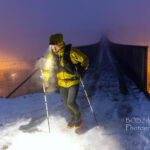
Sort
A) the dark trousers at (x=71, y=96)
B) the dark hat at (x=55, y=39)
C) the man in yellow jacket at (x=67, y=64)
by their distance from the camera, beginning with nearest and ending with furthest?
the dark hat at (x=55, y=39), the man in yellow jacket at (x=67, y=64), the dark trousers at (x=71, y=96)

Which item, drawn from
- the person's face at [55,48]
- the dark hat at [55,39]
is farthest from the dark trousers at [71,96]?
the dark hat at [55,39]

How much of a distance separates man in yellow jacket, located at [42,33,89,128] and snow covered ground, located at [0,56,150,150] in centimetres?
84

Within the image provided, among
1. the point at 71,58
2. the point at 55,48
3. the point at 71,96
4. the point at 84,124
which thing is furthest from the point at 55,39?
the point at 84,124

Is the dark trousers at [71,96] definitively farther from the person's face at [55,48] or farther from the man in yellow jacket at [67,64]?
the person's face at [55,48]

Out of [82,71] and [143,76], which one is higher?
[82,71]

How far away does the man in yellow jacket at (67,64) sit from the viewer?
12.9ft

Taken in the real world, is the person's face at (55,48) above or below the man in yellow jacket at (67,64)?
above

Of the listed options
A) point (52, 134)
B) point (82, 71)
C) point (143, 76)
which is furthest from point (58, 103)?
point (143, 76)

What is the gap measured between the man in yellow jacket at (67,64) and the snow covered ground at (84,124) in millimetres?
838

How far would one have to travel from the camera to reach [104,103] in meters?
6.48

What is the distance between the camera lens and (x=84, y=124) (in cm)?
490

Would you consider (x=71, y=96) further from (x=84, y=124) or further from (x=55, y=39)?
(x=55, y=39)

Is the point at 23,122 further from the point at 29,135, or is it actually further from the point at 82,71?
the point at 82,71

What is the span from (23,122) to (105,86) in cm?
497
